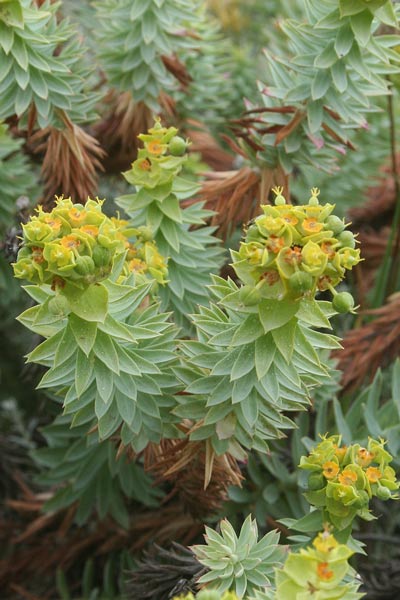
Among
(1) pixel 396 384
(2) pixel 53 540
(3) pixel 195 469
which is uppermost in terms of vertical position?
(3) pixel 195 469

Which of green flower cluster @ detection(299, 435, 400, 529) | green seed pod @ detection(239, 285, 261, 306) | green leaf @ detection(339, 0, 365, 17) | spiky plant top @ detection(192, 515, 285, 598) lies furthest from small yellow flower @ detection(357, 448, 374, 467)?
green leaf @ detection(339, 0, 365, 17)

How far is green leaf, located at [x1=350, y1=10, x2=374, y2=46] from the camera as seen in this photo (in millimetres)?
1060

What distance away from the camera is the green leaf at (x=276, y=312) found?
82cm

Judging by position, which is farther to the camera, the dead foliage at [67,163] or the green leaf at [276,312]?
the dead foliage at [67,163]

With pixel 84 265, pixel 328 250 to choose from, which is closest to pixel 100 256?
pixel 84 265

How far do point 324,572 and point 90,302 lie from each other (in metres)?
0.36

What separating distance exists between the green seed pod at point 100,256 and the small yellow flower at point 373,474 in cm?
38

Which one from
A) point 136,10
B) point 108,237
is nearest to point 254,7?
point 136,10

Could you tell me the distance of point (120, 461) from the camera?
1.21 meters

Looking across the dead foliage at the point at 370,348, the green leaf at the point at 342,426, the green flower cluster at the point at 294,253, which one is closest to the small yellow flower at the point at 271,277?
the green flower cluster at the point at 294,253

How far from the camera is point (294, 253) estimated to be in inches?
30.7

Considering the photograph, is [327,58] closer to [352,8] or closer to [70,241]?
[352,8]

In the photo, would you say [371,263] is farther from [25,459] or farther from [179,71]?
[25,459]

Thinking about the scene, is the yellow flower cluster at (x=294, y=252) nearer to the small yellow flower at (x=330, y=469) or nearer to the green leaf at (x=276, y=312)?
the green leaf at (x=276, y=312)
